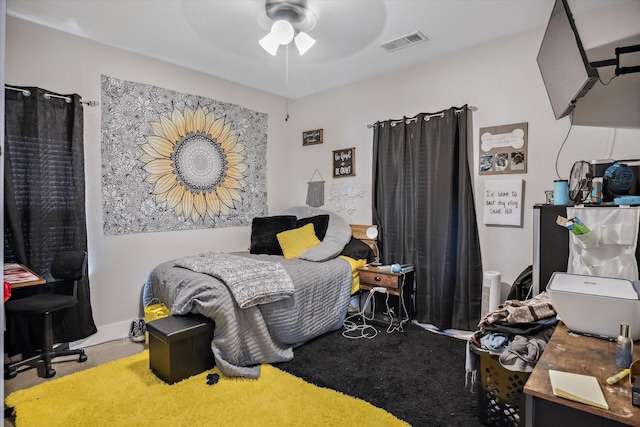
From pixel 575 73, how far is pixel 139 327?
A: 149 inches

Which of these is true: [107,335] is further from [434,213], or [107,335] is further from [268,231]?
[434,213]

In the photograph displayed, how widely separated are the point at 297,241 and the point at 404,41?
219 cm

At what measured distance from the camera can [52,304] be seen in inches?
97.7

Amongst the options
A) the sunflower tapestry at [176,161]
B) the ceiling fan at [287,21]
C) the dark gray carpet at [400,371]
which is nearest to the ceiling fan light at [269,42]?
the ceiling fan at [287,21]

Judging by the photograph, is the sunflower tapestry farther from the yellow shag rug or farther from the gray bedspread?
the yellow shag rug

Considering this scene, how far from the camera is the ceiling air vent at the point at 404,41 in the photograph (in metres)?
2.93

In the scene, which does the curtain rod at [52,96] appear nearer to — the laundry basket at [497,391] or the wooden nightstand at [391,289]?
the wooden nightstand at [391,289]

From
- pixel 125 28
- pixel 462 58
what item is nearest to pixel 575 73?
pixel 462 58

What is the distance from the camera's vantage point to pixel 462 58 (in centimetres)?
324

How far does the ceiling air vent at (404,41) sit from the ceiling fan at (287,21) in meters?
0.78

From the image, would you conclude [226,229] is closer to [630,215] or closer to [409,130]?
[409,130]

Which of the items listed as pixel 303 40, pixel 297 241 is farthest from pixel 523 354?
pixel 297 241

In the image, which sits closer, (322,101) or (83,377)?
(83,377)

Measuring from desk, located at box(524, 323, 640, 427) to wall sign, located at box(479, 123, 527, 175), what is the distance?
1877mm
